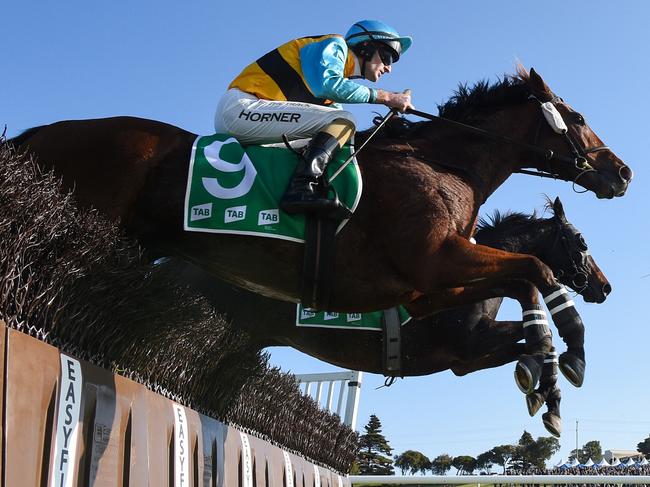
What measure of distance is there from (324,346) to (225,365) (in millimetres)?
1289

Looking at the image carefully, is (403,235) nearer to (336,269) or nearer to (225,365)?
(336,269)

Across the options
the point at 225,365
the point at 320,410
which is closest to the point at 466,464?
the point at 320,410

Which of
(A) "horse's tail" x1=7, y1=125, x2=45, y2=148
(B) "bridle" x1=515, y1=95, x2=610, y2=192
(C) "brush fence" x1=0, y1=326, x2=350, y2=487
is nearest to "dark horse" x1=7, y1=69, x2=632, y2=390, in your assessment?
(A) "horse's tail" x1=7, y1=125, x2=45, y2=148

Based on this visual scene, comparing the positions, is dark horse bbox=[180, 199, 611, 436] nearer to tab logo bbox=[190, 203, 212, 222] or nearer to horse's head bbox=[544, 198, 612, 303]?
horse's head bbox=[544, 198, 612, 303]

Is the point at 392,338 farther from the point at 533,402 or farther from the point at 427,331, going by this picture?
the point at 533,402

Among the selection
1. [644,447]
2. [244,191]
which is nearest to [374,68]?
[244,191]

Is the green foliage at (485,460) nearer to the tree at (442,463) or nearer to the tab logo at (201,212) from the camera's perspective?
the tree at (442,463)

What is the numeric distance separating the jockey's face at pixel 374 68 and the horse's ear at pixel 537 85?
110cm

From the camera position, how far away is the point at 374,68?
5.32 metres

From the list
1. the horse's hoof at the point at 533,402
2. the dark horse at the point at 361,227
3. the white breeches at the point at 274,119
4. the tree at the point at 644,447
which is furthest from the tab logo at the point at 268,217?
the tree at the point at 644,447

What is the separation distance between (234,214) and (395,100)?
1205 millimetres

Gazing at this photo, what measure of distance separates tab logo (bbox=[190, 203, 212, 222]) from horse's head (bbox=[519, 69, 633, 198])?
2.26 m

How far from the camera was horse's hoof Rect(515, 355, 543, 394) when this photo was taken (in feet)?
16.0

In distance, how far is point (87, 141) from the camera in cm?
486
